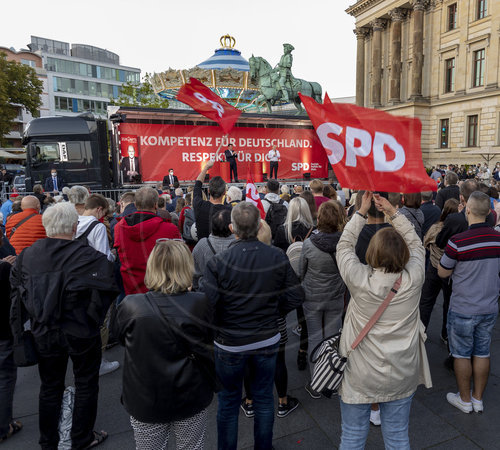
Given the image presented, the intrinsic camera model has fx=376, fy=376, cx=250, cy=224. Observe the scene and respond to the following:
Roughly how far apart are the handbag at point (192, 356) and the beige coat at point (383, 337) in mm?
874

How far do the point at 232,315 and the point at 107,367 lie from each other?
251 centimetres

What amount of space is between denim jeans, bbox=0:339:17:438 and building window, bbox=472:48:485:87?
41.7 m

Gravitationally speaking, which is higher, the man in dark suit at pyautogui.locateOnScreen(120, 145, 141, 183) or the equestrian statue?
the equestrian statue

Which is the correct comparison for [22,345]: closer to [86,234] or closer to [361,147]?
[86,234]

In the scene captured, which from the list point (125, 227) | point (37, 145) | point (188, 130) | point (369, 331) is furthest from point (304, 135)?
point (369, 331)

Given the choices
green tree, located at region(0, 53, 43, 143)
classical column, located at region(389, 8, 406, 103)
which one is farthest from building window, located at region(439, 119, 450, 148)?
green tree, located at region(0, 53, 43, 143)

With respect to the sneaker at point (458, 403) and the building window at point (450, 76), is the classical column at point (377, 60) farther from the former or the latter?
the sneaker at point (458, 403)

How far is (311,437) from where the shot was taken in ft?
10.5

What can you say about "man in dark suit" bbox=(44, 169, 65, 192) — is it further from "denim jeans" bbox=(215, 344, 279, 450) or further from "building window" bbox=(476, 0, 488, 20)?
"building window" bbox=(476, 0, 488, 20)

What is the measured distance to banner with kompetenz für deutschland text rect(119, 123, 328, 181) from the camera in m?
16.6

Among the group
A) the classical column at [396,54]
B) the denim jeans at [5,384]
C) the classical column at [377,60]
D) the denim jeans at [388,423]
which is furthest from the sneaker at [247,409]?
the classical column at [377,60]

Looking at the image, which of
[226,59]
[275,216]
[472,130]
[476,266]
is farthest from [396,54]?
[476,266]

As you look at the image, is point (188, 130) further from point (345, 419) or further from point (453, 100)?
point (453, 100)

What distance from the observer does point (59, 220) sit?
2852 millimetres
